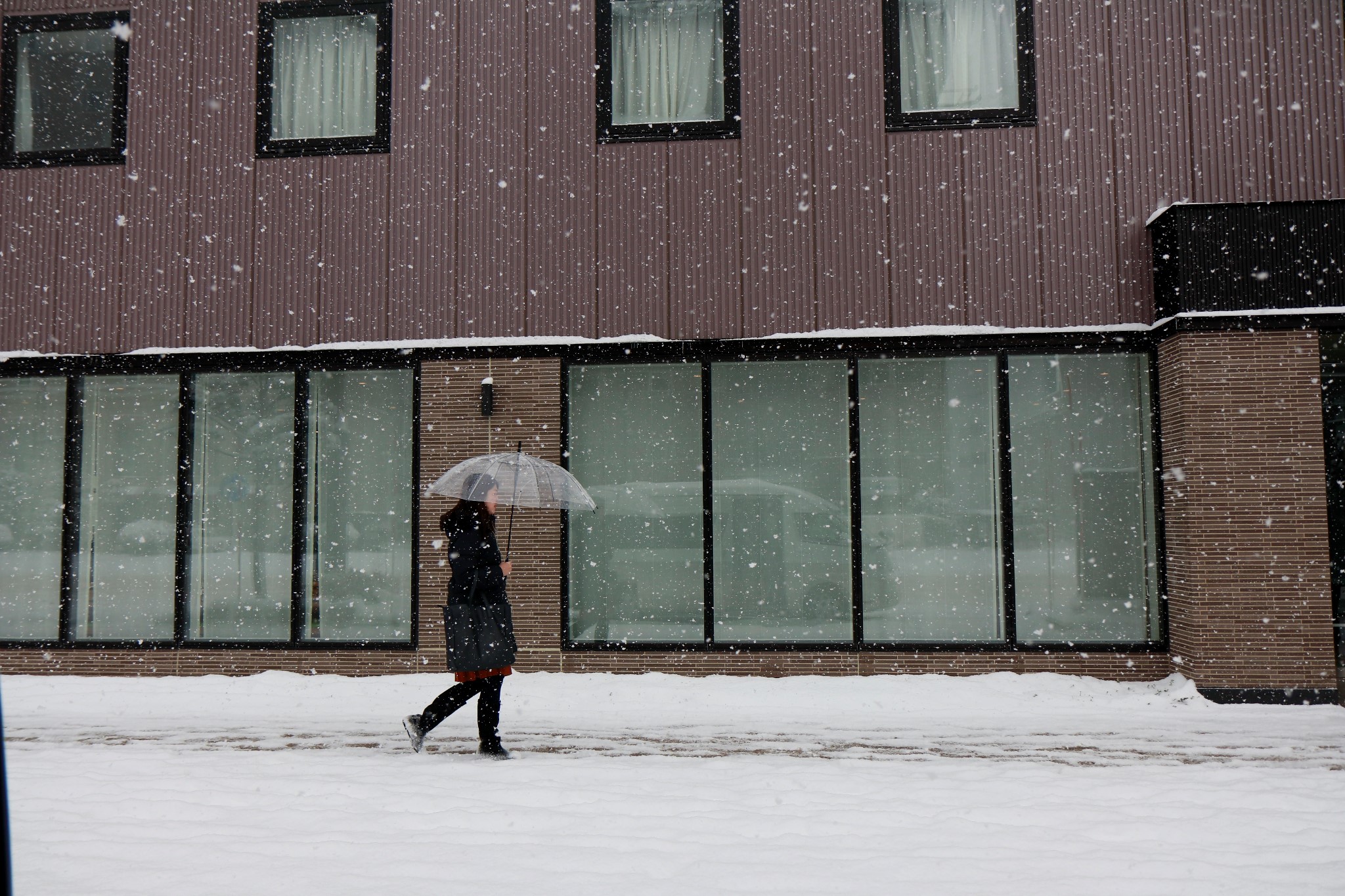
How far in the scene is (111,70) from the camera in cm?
1152

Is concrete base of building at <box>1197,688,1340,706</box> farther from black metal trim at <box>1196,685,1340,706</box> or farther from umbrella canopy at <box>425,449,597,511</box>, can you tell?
umbrella canopy at <box>425,449,597,511</box>

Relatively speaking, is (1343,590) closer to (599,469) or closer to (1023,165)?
(1023,165)

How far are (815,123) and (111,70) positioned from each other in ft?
26.5

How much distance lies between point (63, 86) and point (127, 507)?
4933 mm

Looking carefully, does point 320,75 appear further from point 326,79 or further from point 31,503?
point 31,503

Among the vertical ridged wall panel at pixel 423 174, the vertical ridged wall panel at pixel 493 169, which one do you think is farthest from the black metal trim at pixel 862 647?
the vertical ridged wall panel at pixel 423 174

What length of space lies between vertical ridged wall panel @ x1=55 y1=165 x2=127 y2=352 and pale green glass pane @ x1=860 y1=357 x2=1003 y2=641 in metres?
8.47

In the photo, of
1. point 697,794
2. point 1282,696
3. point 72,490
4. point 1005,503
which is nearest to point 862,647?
point 1005,503

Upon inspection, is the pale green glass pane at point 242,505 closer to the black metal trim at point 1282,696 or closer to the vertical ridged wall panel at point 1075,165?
the vertical ridged wall panel at point 1075,165

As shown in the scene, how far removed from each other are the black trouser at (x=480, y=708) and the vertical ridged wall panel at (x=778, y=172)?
5.08 meters

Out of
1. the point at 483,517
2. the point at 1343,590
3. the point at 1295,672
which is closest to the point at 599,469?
the point at 483,517

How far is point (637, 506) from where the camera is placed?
10.8 meters

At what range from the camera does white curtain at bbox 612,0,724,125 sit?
11.0 meters

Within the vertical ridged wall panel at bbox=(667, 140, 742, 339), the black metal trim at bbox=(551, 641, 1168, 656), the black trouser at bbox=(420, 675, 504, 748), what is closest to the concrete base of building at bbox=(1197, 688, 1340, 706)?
the black metal trim at bbox=(551, 641, 1168, 656)
